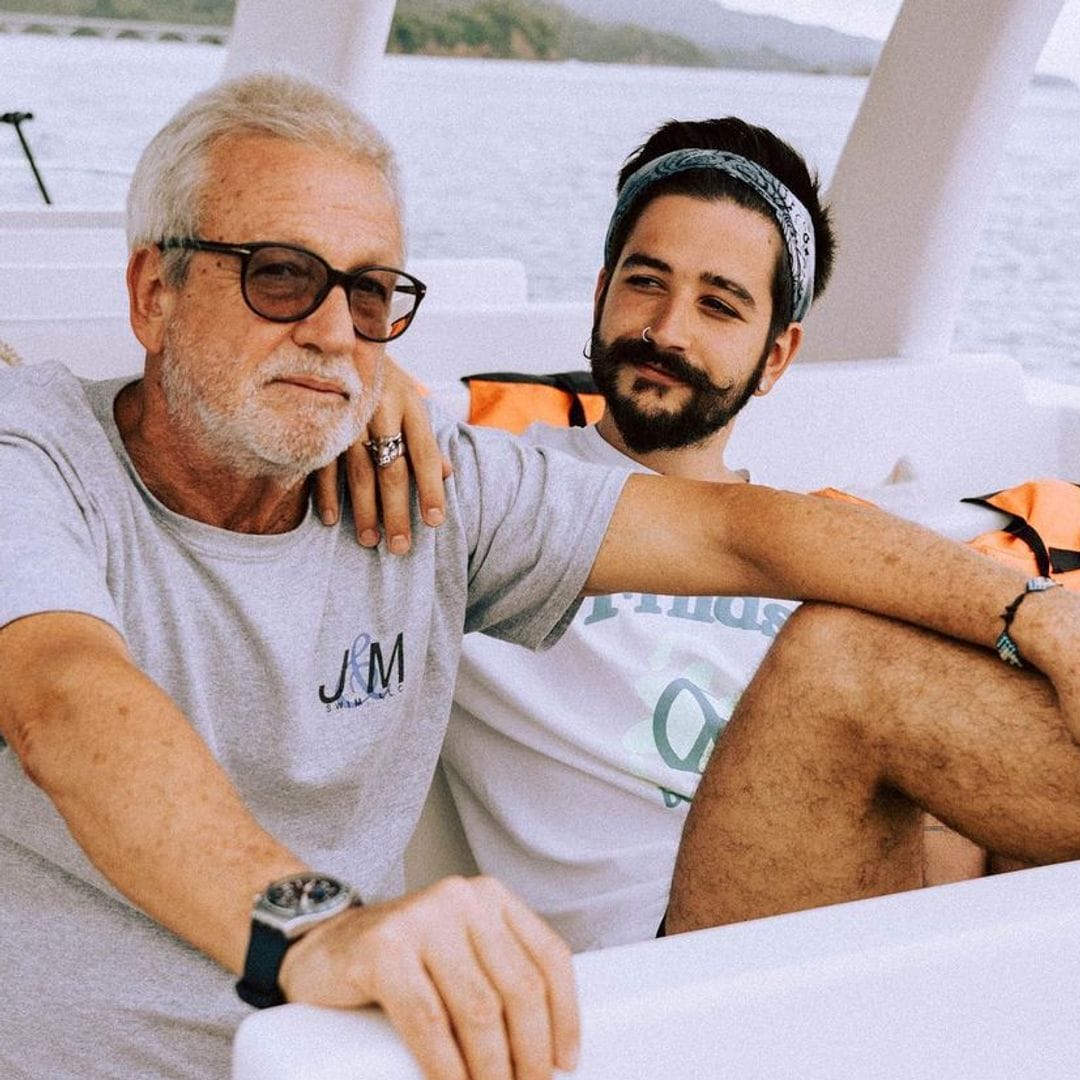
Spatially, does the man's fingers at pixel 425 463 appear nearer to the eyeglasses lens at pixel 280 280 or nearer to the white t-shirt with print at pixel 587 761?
the eyeglasses lens at pixel 280 280

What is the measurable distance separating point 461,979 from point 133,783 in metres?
0.30

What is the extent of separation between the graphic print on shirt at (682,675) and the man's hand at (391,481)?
0.39 metres

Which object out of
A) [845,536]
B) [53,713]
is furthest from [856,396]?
[53,713]

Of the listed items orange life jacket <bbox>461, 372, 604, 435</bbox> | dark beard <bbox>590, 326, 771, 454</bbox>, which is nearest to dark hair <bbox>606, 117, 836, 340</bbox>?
dark beard <bbox>590, 326, 771, 454</bbox>

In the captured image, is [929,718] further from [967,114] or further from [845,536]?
[967,114]

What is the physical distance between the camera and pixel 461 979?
0.79m

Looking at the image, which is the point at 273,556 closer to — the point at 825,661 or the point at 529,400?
the point at 825,661

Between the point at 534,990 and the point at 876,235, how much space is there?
337 cm

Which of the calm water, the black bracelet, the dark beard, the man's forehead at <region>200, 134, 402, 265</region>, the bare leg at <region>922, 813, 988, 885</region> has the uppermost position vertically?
the man's forehead at <region>200, 134, 402, 265</region>

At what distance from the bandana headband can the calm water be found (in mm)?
4244

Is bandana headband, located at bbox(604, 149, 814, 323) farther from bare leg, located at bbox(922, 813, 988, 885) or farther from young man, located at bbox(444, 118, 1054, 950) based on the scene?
bare leg, located at bbox(922, 813, 988, 885)

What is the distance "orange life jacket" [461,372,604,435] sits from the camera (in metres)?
2.53

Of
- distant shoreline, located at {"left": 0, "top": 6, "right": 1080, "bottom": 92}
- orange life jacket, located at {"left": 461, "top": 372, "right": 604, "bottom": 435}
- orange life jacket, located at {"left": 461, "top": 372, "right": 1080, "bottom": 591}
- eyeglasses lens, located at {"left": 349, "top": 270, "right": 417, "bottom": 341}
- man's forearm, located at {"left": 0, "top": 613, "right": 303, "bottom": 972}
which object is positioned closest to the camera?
man's forearm, located at {"left": 0, "top": 613, "right": 303, "bottom": 972}

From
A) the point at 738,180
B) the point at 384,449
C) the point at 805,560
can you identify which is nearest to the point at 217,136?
the point at 384,449
